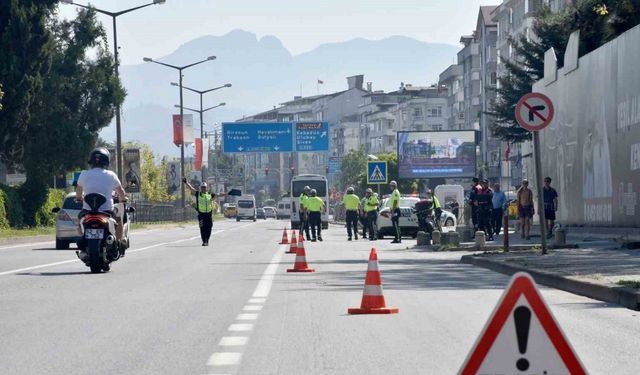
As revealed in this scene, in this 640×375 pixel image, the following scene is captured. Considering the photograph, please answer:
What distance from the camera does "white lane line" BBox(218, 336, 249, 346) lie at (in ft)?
37.1

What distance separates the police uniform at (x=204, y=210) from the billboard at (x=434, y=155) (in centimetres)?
4909

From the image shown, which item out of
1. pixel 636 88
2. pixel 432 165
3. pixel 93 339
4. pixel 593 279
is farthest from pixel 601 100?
pixel 432 165

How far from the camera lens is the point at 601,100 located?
37.4m

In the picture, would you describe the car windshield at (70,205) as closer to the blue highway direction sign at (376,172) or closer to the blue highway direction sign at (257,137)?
the blue highway direction sign at (376,172)

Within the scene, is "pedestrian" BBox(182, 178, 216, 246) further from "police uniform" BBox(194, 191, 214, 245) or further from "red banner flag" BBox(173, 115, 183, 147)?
"red banner flag" BBox(173, 115, 183, 147)

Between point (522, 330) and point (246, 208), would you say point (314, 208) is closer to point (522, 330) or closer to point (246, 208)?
point (522, 330)

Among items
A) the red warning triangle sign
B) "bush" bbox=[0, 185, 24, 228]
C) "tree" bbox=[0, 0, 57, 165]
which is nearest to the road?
the red warning triangle sign

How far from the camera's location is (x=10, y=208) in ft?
173

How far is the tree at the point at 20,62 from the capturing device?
175 ft

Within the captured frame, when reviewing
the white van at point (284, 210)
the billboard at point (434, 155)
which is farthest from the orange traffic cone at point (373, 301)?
the white van at point (284, 210)

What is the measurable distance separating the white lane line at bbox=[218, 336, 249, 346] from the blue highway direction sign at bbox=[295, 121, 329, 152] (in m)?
78.6

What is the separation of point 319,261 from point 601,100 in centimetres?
1308

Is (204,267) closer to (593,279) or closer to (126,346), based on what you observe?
(593,279)

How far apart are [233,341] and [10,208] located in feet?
140
